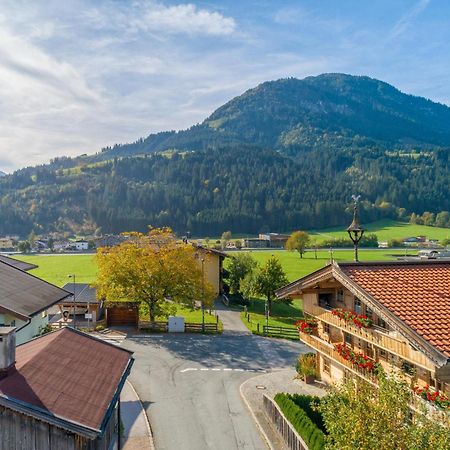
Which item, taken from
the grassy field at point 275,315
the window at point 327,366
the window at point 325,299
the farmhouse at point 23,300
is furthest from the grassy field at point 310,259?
the farmhouse at point 23,300

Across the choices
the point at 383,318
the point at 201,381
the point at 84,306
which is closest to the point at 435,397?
the point at 383,318

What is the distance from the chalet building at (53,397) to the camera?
1279cm

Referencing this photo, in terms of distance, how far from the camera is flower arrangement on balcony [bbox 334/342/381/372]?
71.0ft

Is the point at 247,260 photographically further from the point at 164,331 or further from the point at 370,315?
the point at 370,315

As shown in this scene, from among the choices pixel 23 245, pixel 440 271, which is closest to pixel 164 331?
pixel 440 271

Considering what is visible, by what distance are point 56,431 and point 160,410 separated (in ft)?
45.1

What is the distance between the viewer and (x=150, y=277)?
4453 centimetres

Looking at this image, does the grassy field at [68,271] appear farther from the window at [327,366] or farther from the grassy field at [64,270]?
the window at [327,366]

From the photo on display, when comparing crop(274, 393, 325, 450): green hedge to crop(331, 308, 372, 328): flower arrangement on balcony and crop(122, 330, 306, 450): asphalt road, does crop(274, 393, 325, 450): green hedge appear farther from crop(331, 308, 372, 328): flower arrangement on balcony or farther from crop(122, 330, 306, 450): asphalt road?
crop(331, 308, 372, 328): flower arrangement on balcony

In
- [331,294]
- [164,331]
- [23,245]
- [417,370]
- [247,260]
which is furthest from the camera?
[23,245]

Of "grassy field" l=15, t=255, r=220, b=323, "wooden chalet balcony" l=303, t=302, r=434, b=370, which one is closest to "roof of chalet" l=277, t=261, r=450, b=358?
"wooden chalet balcony" l=303, t=302, r=434, b=370

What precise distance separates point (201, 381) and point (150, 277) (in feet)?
51.4

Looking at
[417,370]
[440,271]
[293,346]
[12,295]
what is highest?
[440,271]

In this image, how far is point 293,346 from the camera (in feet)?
133
